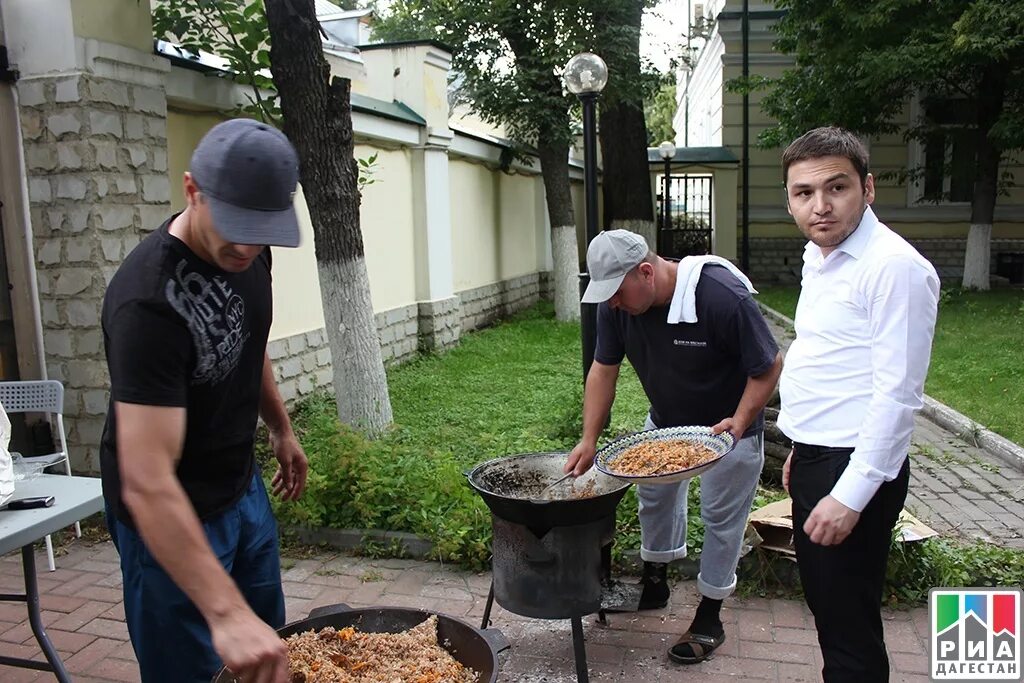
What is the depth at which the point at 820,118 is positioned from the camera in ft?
51.3

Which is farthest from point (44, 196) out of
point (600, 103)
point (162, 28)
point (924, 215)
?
point (924, 215)

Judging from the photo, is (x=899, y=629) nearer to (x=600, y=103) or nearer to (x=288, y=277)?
(x=288, y=277)

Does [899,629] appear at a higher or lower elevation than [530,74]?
lower

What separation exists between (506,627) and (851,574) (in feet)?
6.57

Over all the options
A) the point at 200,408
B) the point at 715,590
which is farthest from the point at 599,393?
the point at 200,408

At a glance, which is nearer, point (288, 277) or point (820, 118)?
point (288, 277)

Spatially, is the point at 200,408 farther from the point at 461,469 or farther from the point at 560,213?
the point at 560,213

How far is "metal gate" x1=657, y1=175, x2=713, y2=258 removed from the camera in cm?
1972

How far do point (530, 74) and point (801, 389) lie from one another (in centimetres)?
1032

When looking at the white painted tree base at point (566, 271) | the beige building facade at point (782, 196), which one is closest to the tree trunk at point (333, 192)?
the white painted tree base at point (566, 271)

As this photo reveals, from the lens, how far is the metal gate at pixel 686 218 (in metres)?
19.7

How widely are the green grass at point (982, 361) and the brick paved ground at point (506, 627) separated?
3.83 meters

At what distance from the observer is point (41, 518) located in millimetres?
2801

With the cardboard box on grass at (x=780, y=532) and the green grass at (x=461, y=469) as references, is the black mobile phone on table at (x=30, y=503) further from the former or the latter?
the cardboard box on grass at (x=780, y=532)
